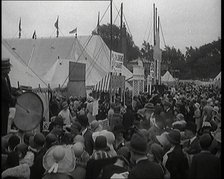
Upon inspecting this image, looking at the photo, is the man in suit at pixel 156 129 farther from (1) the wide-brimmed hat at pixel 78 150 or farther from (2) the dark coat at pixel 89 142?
(1) the wide-brimmed hat at pixel 78 150

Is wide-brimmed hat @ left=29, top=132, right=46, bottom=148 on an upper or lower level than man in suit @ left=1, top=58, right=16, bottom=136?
lower

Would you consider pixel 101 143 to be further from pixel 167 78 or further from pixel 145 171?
pixel 167 78

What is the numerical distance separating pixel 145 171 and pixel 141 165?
2.3 inches

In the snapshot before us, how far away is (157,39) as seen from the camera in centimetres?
1289

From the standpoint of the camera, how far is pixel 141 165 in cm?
320

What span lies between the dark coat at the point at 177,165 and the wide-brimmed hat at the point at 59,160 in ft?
3.36

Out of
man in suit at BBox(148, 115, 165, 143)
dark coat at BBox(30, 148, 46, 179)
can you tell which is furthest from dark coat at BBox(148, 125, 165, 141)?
dark coat at BBox(30, 148, 46, 179)

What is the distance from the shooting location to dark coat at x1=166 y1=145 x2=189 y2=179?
4.01 metres

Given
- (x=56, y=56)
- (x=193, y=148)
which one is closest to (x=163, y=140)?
(x=193, y=148)

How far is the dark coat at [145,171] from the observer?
3.15m

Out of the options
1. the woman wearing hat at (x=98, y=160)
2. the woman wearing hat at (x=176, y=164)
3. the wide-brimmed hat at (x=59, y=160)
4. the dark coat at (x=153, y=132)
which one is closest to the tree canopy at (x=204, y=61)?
the dark coat at (x=153, y=132)

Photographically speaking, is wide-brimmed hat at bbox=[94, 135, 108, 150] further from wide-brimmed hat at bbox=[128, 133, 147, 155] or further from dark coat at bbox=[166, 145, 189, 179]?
dark coat at bbox=[166, 145, 189, 179]

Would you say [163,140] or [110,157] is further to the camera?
[163,140]

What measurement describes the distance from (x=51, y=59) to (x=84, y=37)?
6.85 metres
